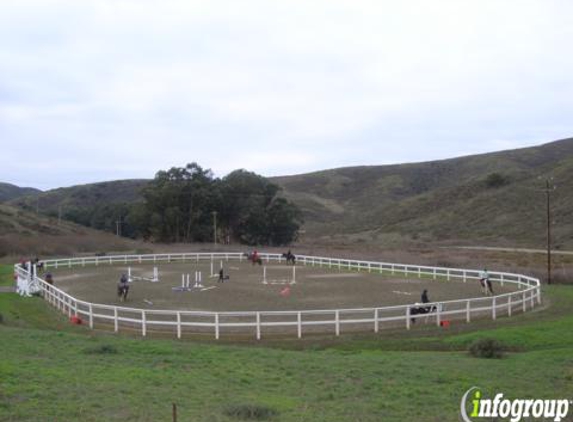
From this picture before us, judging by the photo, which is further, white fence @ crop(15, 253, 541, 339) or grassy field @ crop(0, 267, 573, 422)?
white fence @ crop(15, 253, 541, 339)

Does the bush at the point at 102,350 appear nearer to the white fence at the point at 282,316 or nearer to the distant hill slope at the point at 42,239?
the white fence at the point at 282,316

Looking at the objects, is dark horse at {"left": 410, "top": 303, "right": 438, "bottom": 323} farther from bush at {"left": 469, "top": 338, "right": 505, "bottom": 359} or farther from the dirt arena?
bush at {"left": 469, "top": 338, "right": 505, "bottom": 359}

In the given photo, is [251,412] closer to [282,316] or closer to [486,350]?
[486,350]

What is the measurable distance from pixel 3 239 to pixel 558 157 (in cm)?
12196

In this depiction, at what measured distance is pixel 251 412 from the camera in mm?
9188

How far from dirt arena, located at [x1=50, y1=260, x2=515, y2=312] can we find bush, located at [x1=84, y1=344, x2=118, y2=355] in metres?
10.4

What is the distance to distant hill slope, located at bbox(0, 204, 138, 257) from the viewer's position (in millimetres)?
69750

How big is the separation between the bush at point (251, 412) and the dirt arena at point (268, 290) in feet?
55.2

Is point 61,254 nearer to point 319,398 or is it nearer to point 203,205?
point 203,205

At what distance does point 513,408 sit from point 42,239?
74.3 meters

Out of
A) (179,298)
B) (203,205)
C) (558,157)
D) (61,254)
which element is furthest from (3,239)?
(558,157)

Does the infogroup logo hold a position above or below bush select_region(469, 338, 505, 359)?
above

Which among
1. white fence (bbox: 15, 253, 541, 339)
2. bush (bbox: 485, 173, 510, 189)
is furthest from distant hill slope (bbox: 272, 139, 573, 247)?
white fence (bbox: 15, 253, 541, 339)

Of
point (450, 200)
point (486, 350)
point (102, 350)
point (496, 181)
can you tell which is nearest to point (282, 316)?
point (102, 350)
